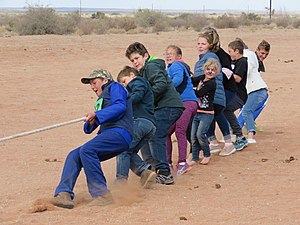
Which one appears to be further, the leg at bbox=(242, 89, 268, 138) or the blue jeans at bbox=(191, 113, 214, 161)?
the leg at bbox=(242, 89, 268, 138)

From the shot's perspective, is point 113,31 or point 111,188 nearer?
point 111,188

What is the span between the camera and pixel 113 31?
41.9 meters

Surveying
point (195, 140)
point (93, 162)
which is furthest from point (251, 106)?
point (93, 162)

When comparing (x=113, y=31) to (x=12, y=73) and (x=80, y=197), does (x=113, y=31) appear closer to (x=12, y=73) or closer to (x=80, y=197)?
(x=12, y=73)

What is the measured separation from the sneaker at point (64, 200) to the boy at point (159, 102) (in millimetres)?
1527

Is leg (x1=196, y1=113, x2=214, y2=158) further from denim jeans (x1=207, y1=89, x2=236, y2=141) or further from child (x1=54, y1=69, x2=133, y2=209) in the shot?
child (x1=54, y1=69, x2=133, y2=209)

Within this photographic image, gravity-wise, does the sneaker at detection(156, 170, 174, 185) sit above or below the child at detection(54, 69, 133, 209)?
below

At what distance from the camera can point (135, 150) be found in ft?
27.3

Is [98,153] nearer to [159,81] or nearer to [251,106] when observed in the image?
[159,81]

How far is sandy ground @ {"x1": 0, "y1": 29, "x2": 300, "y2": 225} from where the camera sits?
23.0ft

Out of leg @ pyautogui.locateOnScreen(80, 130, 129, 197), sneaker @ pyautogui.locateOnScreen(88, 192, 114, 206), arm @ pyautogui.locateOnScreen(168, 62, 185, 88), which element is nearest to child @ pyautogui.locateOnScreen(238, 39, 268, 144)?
arm @ pyautogui.locateOnScreen(168, 62, 185, 88)

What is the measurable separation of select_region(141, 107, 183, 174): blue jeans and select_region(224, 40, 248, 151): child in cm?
194

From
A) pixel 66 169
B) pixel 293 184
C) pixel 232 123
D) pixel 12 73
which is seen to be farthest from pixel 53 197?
pixel 12 73

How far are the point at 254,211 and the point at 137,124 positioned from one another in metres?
1.74
